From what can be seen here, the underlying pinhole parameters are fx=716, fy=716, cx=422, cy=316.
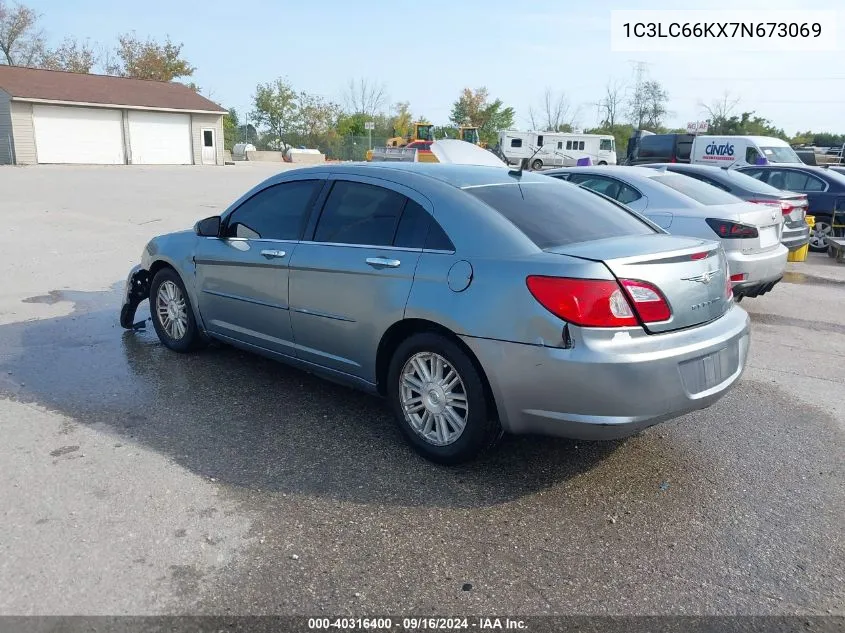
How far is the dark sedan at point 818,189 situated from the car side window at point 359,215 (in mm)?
11311

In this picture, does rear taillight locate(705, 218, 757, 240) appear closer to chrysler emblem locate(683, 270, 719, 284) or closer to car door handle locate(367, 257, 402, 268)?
chrysler emblem locate(683, 270, 719, 284)

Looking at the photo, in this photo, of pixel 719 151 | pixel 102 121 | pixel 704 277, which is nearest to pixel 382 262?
pixel 704 277

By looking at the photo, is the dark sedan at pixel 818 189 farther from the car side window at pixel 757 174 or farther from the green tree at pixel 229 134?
the green tree at pixel 229 134

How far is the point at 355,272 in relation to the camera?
420 cm

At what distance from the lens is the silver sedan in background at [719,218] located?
23.4 feet

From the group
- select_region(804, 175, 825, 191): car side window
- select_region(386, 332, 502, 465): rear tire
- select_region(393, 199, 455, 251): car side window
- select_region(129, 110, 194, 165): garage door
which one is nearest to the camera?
select_region(386, 332, 502, 465): rear tire

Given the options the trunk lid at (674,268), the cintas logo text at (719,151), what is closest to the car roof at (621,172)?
the trunk lid at (674,268)

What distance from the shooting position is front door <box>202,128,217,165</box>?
4419 centimetres

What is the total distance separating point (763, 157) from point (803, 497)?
789 inches

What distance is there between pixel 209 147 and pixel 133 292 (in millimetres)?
40806

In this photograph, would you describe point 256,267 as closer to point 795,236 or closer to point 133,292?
point 133,292

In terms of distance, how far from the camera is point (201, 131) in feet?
145

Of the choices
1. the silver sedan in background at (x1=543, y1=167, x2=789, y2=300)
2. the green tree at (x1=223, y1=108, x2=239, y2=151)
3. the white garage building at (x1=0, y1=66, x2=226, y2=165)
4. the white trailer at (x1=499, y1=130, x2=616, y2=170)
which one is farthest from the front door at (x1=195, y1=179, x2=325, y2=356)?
the green tree at (x1=223, y1=108, x2=239, y2=151)

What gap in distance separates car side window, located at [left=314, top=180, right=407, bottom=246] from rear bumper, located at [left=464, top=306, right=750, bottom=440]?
1.01 metres
